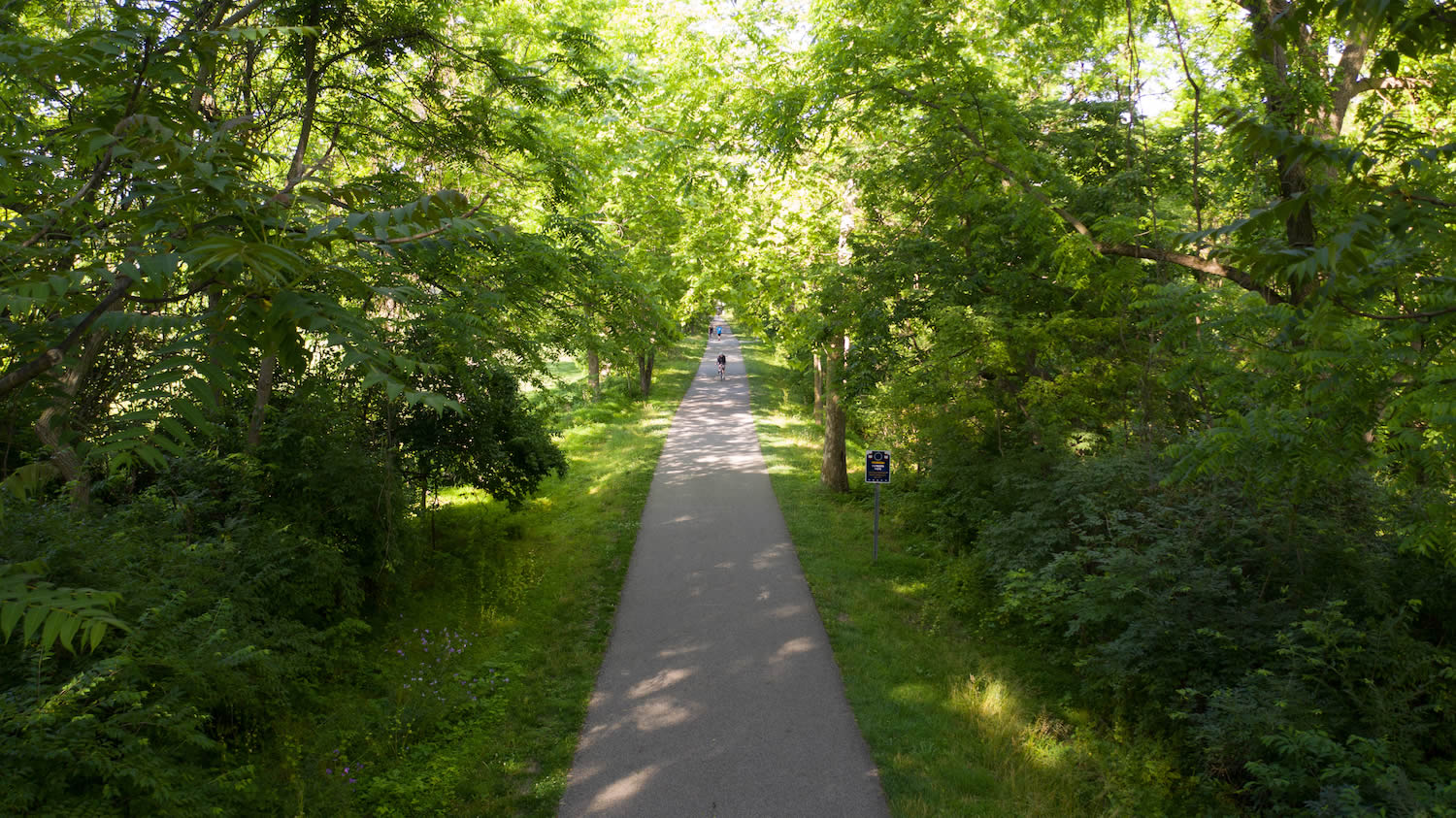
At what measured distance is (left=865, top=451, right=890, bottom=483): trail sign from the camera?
12.1 metres

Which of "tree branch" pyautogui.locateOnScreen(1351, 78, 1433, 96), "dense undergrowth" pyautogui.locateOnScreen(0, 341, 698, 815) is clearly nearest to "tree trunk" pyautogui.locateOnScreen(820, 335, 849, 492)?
"dense undergrowth" pyautogui.locateOnScreen(0, 341, 698, 815)

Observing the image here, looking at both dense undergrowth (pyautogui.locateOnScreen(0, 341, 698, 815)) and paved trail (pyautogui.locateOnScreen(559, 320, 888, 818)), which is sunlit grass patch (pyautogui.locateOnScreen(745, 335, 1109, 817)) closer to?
paved trail (pyautogui.locateOnScreen(559, 320, 888, 818))

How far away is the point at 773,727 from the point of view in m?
7.34

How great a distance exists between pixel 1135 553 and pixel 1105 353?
12.4 ft

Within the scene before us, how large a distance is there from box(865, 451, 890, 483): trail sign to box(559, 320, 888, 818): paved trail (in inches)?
73.7

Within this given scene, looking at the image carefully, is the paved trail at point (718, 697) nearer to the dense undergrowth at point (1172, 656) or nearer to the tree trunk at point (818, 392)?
the dense undergrowth at point (1172, 656)

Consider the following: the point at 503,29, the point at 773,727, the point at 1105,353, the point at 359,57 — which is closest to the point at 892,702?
the point at 773,727

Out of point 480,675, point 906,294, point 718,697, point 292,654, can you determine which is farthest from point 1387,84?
point 292,654

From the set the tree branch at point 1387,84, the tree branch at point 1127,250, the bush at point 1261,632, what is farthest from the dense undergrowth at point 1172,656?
the tree branch at point 1387,84

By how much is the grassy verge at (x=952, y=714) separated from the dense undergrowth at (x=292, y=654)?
9.85 ft

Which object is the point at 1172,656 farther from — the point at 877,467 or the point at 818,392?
the point at 818,392

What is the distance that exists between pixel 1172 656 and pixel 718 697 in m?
4.20

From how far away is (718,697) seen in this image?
7910 mm

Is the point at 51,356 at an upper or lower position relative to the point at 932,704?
upper
